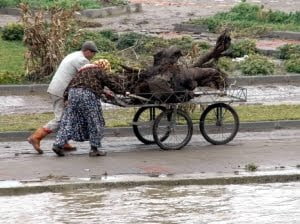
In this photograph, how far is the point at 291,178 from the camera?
14.9m

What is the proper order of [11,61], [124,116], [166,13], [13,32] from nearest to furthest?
[124,116], [11,61], [13,32], [166,13]

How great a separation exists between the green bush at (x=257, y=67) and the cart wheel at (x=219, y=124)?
7455 millimetres

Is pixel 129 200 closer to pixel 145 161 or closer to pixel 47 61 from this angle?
pixel 145 161

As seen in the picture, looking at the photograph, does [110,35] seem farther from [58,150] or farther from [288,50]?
[58,150]

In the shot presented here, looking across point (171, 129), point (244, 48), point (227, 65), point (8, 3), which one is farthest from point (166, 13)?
point (171, 129)

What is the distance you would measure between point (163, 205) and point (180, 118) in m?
4.11

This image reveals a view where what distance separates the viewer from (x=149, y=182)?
14.6 metres

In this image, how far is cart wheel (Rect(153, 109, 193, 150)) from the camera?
1717cm

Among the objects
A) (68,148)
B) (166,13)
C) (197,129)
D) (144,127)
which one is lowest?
(68,148)

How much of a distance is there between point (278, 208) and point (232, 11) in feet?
77.6

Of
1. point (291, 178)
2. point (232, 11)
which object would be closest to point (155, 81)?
point (291, 178)

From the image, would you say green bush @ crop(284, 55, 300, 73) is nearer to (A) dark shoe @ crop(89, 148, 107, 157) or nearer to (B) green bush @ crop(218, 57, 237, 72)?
(B) green bush @ crop(218, 57, 237, 72)

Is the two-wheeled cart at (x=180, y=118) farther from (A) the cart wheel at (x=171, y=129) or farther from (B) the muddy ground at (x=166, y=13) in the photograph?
(B) the muddy ground at (x=166, y=13)

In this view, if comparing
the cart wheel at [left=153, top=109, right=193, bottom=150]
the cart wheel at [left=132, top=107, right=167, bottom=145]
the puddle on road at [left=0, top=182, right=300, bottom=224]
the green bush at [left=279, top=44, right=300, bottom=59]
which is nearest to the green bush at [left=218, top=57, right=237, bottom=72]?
the green bush at [left=279, top=44, right=300, bottom=59]
